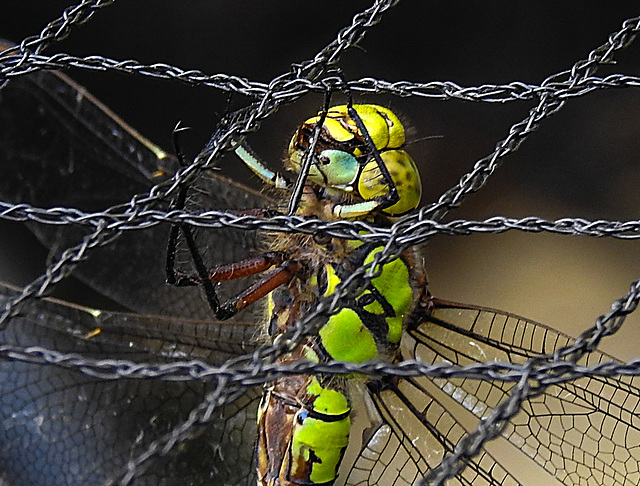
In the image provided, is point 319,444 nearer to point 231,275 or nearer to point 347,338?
point 347,338

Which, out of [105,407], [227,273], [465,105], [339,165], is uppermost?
[465,105]

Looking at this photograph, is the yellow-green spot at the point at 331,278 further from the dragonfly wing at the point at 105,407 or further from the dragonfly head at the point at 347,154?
the dragonfly wing at the point at 105,407

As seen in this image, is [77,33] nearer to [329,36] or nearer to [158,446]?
[329,36]

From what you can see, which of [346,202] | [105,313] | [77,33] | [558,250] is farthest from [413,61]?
[105,313]

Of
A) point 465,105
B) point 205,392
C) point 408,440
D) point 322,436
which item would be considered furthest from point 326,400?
point 465,105

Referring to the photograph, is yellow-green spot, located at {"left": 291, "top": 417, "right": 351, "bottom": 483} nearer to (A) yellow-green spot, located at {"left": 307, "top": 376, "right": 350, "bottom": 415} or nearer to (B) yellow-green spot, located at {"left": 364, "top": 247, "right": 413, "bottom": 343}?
(A) yellow-green spot, located at {"left": 307, "top": 376, "right": 350, "bottom": 415}

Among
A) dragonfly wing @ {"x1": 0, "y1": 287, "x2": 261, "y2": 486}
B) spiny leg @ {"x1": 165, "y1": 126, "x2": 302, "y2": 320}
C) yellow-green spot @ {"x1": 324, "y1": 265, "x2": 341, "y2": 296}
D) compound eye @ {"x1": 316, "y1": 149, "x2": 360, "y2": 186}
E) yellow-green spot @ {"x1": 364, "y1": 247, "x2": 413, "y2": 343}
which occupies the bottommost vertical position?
dragonfly wing @ {"x1": 0, "y1": 287, "x2": 261, "y2": 486}

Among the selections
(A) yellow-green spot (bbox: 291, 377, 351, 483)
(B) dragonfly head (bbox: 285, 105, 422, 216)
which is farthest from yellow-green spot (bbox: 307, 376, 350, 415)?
(B) dragonfly head (bbox: 285, 105, 422, 216)
